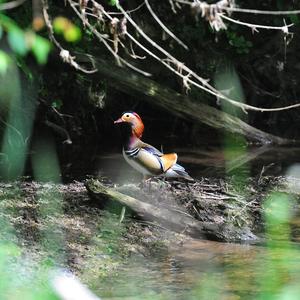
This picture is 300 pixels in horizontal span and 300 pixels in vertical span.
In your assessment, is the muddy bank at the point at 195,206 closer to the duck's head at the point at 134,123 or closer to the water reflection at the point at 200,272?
the water reflection at the point at 200,272

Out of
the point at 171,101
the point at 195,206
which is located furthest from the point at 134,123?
the point at 171,101

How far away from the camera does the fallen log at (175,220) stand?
18.4 ft

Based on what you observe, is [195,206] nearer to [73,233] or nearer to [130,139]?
[130,139]

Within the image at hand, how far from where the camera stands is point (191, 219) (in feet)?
19.0

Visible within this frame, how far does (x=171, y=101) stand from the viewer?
9406mm

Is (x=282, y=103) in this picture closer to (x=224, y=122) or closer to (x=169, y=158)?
(x=224, y=122)

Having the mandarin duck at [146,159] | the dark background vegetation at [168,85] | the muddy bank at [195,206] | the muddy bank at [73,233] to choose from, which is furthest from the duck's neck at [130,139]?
the dark background vegetation at [168,85]

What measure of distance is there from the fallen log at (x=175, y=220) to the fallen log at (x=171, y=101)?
2.91 metres

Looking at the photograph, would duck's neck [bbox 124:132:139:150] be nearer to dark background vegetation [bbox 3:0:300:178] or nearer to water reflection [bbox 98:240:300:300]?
water reflection [bbox 98:240:300:300]

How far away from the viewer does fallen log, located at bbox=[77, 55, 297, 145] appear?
884 centimetres

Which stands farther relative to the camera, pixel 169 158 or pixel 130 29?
pixel 130 29

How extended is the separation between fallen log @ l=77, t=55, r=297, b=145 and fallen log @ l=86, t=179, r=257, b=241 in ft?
9.54

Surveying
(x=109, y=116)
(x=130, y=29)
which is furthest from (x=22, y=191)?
(x=109, y=116)

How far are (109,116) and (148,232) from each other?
5709 mm
